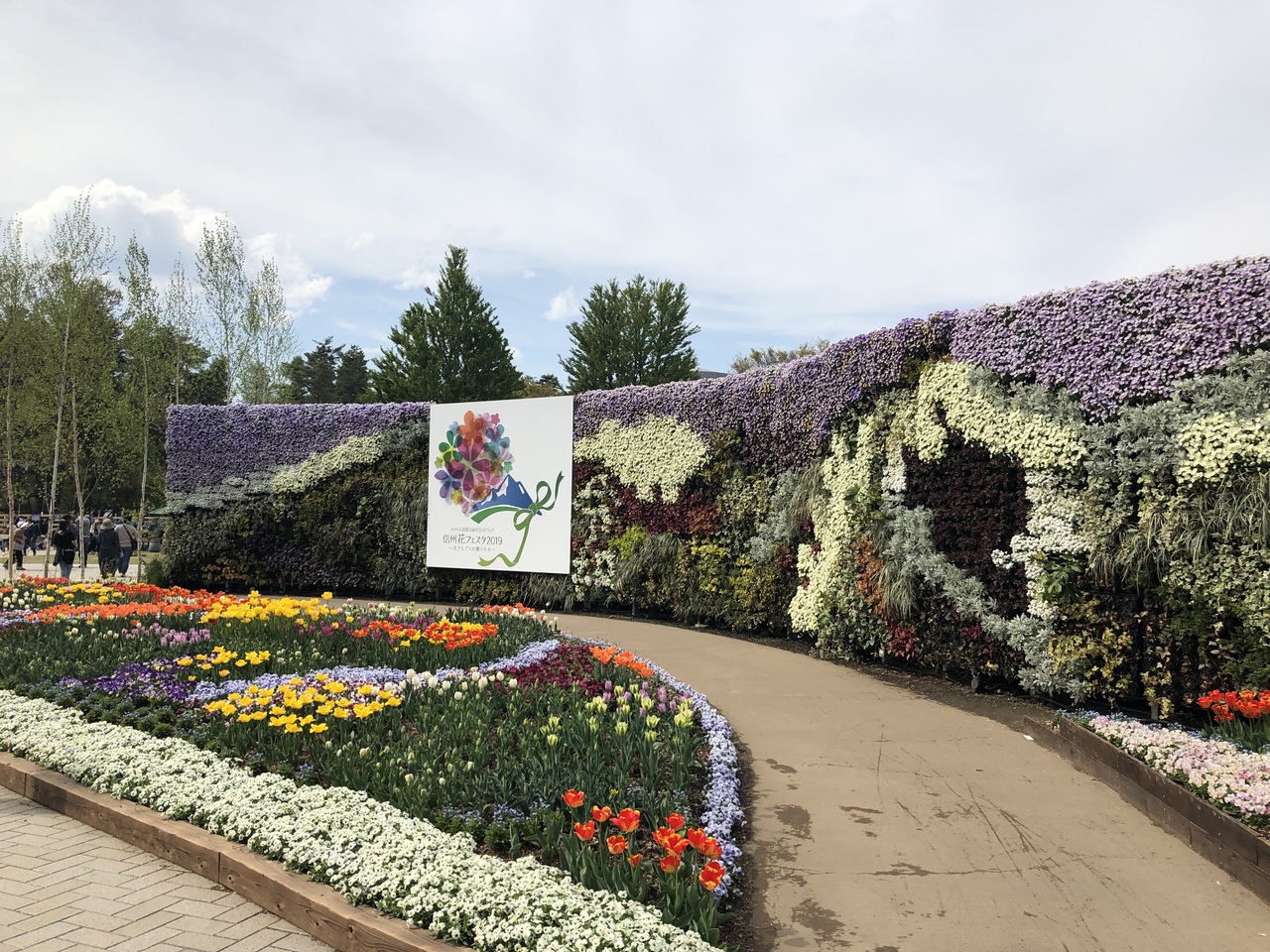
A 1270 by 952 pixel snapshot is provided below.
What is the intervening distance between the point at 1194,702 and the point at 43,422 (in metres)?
19.4

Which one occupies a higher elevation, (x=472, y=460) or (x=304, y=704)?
(x=472, y=460)

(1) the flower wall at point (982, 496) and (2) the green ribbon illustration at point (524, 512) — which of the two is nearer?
(1) the flower wall at point (982, 496)

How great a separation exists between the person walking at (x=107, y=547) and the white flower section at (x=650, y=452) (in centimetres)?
1016

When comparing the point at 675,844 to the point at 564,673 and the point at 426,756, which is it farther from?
the point at 564,673

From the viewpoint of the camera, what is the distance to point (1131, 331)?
5.92 metres

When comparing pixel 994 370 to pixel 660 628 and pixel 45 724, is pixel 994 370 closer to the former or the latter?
pixel 660 628

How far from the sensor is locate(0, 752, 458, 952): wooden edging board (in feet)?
9.96

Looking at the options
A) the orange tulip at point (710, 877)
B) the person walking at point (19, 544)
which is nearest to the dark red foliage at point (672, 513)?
the orange tulip at point (710, 877)

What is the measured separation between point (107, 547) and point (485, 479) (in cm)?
860

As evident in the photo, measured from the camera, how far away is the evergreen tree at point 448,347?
32.5 meters

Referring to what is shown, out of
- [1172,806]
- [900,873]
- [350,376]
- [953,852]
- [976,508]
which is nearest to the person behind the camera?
[900,873]

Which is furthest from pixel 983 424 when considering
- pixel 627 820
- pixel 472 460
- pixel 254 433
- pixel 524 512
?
pixel 254 433

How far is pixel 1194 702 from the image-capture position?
5668 millimetres

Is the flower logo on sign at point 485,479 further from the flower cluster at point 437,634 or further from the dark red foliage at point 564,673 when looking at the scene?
the dark red foliage at point 564,673
